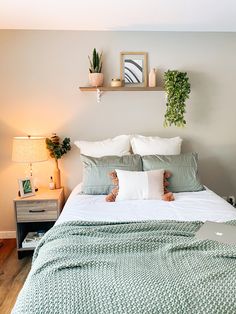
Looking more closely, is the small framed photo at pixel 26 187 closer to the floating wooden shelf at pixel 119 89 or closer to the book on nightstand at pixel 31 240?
the book on nightstand at pixel 31 240

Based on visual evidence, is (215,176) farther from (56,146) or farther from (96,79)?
(56,146)

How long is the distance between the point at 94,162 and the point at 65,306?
1.61 m

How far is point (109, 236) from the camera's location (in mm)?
1528

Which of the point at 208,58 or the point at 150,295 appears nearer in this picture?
the point at 150,295

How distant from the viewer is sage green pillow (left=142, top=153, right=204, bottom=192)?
97.3 inches

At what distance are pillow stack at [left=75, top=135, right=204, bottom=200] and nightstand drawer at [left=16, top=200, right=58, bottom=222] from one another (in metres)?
0.42

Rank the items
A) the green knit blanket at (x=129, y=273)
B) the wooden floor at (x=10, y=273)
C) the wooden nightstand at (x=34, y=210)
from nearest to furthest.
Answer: the green knit blanket at (x=129, y=273) → the wooden floor at (x=10, y=273) → the wooden nightstand at (x=34, y=210)

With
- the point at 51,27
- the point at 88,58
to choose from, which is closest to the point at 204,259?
the point at 88,58

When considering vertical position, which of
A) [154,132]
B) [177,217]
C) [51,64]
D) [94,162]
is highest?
[51,64]

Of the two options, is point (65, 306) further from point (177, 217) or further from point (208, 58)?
point (208, 58)

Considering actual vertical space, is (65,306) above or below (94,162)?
below

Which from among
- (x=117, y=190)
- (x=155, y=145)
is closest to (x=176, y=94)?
(x=155, y=145)

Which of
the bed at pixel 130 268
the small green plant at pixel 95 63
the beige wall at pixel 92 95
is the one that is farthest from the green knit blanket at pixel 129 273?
the small green plant at pixel 95 63

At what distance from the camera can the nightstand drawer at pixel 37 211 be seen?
2596 mm
